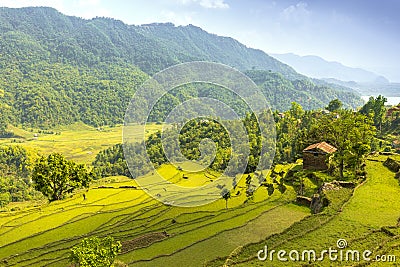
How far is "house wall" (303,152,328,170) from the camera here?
28.0 metres


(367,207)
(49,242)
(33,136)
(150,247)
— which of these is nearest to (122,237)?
(150,247)

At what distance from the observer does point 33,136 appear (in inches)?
4513

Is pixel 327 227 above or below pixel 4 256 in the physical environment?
above

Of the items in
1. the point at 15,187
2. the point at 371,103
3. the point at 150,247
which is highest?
the point at 371,103

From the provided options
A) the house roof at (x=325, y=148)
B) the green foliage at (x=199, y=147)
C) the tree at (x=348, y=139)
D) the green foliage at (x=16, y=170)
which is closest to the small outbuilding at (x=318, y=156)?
the house roof at (x=325, y=148)

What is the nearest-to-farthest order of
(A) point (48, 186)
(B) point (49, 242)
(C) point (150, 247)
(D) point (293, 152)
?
(C) point (150, 247) < (B) point (49, 242) < (A) point (48, 186) < (D) point (293, 152)

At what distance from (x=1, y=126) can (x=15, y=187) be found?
7084 centimetres

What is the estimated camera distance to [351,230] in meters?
14.1

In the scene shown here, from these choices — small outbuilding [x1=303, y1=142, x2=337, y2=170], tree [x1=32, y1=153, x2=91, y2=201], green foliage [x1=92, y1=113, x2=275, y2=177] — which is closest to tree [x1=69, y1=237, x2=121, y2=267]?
tree [x1=32, y1=153, x2=91, y2=201]

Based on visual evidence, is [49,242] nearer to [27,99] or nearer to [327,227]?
[327,227]

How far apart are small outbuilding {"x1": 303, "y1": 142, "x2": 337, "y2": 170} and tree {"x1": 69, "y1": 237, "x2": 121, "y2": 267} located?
2000 centimetres

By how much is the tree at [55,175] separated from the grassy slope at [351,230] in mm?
20322

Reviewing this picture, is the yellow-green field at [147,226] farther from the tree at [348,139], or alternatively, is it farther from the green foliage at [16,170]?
the green foliage at [16,170]

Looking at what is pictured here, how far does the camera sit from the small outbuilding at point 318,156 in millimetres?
27734
